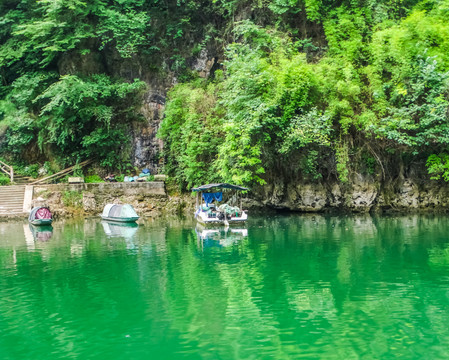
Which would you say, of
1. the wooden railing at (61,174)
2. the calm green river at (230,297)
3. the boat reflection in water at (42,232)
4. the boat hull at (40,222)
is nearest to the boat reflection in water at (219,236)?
the calm green river at (230,297)

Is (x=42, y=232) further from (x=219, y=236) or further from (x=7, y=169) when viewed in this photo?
(x=7, y=169)

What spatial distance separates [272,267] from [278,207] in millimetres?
16144

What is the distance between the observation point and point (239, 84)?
25734 mm

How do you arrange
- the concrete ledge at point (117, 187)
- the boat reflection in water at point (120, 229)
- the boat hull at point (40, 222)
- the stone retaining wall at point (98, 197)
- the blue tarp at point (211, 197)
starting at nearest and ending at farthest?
the boat reflection in water at point (120, 229), the boat hull at point (40, 222), the blue tarp at point (211, 197), the stone retaining wall at point (98, 197), the concrete ledge at point (117, 187)

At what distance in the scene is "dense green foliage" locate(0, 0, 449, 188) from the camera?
2469 centimetres

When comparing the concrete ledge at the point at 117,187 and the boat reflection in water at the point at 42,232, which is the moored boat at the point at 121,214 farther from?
the boat reflection in water at the point at 42,232

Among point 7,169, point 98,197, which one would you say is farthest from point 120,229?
point 7,169

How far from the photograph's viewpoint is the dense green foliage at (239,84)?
2469 cm

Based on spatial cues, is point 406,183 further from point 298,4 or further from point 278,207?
point 298,4

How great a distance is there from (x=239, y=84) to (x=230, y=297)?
17.3m

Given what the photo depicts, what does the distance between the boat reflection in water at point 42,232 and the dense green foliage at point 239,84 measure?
8.57 m

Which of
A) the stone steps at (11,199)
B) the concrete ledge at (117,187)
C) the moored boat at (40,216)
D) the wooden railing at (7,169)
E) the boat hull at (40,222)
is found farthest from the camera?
the wooden railing at (7,169)

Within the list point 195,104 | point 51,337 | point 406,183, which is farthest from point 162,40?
point 51,337

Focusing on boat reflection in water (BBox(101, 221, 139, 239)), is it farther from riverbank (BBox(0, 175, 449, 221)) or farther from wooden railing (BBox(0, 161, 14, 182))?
wooden railing (BBox(0, 161, 14, 182))
